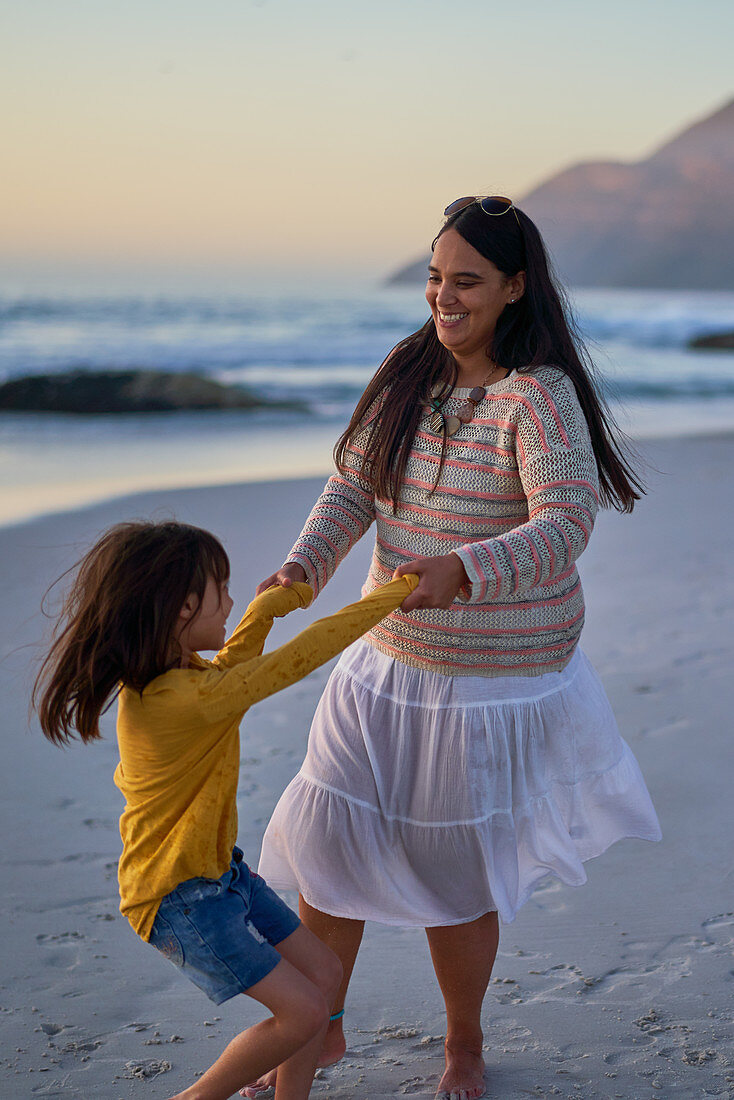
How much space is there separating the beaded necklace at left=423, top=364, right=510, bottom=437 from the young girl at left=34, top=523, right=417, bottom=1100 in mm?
432

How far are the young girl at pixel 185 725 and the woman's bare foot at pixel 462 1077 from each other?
0.48 m

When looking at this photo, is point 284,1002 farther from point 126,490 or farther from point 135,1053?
point 126,490

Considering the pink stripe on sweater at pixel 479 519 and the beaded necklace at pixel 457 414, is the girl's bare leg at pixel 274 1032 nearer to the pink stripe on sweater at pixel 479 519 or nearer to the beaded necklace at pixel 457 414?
the pink stripe on sweater at pixel 479 519

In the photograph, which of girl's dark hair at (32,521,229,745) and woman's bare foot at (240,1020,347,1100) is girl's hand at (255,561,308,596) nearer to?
girl's dark hair at (32,521,229,745)

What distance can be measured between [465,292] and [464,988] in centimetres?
145

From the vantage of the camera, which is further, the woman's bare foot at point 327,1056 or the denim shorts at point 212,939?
the woman's bare foot at point 327,1056

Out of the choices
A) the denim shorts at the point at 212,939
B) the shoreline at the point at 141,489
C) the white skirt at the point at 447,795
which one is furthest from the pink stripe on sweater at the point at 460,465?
the shoreline at the point at 141,489

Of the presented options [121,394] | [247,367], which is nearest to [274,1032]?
[121,394]

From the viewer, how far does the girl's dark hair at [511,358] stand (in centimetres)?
228

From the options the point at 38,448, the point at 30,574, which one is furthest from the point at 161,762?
the point at 38,448

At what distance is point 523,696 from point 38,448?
31.7ft

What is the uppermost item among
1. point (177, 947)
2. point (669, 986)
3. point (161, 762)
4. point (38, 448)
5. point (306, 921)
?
point (38, 448)

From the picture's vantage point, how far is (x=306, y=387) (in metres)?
17.2

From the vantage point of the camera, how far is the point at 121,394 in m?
14.9
